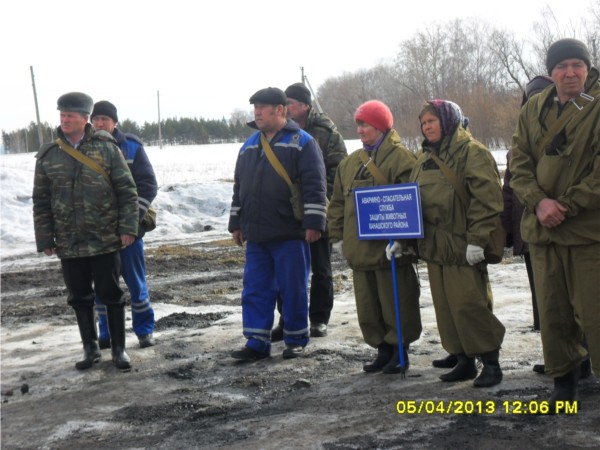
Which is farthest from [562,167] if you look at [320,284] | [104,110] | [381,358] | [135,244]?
[104,110]

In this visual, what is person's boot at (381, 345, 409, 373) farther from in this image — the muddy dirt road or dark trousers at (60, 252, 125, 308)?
dark trousers at (60, 252, 125, 308)

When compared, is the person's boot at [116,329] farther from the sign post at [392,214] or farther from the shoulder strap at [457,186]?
the shoulder strap at [457,186]

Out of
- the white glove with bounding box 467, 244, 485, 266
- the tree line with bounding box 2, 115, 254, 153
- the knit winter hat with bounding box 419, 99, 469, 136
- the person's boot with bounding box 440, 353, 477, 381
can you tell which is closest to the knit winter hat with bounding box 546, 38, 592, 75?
the knit winter hat with bounding box 419, 99, 469, 136

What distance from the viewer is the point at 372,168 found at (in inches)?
233

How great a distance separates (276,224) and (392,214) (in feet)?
4.31

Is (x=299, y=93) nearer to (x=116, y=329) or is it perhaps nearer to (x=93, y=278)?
(x=93, y=278)

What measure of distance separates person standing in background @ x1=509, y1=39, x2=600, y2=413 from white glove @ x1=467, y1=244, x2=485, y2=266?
1.22ft

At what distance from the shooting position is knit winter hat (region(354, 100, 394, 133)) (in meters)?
5.92

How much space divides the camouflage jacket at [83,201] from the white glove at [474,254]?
9.55ft

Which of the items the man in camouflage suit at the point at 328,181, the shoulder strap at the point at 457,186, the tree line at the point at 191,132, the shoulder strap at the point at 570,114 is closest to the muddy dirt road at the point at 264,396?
the man in camouflage suit at the point at 328,181

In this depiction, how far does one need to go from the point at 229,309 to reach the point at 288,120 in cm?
287

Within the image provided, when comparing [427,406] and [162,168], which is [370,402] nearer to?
[427,406]

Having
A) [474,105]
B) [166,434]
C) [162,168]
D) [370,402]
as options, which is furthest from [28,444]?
[474,105]

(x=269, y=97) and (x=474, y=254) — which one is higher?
(x=269, y=97)
